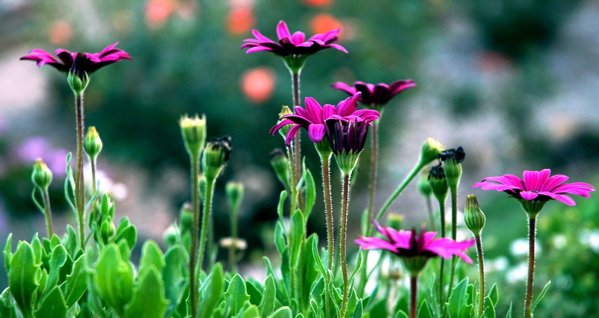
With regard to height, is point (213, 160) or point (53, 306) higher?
point (213, 160)

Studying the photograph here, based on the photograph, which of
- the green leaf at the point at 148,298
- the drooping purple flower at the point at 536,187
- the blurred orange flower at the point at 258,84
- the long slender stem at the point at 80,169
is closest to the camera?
the green leaf at the point at 148,298

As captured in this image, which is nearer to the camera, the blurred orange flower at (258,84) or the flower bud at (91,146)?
the flower bud at (91,146)

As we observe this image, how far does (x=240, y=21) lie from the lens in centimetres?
270

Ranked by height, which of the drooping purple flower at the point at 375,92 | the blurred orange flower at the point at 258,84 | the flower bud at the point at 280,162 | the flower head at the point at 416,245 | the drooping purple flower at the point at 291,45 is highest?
the blurred orange flower at the point at 258,84

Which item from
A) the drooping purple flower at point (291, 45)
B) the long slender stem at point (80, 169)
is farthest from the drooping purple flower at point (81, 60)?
the drooping purple flower at point (291, 45)

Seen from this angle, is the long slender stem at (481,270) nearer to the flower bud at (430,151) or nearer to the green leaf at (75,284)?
the flower bud at (430,151)

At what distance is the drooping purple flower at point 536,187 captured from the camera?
0.64 meters

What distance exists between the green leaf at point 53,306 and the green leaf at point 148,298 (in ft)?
0.42

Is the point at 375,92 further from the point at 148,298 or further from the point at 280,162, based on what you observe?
the point at 148,298

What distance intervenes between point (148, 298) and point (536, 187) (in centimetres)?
39

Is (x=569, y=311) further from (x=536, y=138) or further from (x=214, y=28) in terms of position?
(x=536, y=138)

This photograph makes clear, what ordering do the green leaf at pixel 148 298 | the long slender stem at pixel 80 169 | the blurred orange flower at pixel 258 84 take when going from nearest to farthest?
the green leaf at pixel 148 298 < the long slender stem at pixel 80 169 < the blurred orange flower at pixel 258 84

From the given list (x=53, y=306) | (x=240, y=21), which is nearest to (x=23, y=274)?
(x=53, y=306)

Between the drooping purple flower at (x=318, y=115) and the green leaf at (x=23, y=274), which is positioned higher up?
the drooping purple flower at (x=318, y=115)
